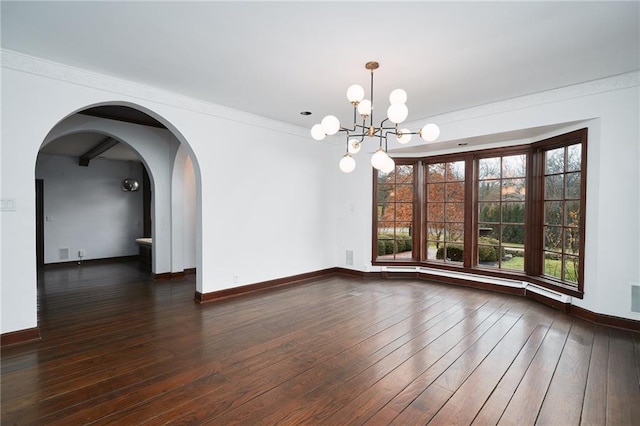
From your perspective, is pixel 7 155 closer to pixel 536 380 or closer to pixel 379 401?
pixel 379 401

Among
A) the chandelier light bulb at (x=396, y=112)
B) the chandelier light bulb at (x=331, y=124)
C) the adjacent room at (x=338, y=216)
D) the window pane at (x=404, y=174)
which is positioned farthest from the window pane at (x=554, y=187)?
the chandelier light bulb at (x=331, y=124)

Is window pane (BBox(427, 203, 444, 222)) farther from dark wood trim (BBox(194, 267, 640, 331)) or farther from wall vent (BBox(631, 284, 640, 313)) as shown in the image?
wall vent (BBox(631, 284, 640, 313))

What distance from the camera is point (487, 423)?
2049mm

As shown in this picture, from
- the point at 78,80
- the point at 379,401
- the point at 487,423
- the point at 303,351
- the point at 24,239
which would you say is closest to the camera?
the point at 487,423

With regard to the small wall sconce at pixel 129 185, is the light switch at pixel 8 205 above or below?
below

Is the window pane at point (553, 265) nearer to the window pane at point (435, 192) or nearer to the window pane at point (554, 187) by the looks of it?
the window pane at point (554, 187)

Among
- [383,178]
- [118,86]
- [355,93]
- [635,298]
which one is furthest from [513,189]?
[118,86]

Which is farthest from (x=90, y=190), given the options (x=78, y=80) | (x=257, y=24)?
(x=257, y=24)

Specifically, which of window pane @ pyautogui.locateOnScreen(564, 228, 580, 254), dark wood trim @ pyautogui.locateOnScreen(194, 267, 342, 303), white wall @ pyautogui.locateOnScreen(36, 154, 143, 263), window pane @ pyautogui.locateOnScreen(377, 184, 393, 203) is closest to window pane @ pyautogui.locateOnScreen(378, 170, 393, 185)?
window pane @ pyautogui.locateOnScreen(377, 184, 393, 203)

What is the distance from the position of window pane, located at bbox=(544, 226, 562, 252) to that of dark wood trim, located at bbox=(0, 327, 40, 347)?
6.44 m

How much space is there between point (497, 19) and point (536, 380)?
A: 2.87 m

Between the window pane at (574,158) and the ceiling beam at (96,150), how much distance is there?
7.86 m

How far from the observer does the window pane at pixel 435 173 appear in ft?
19.9

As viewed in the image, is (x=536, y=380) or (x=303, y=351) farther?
(x=303, y=351)
